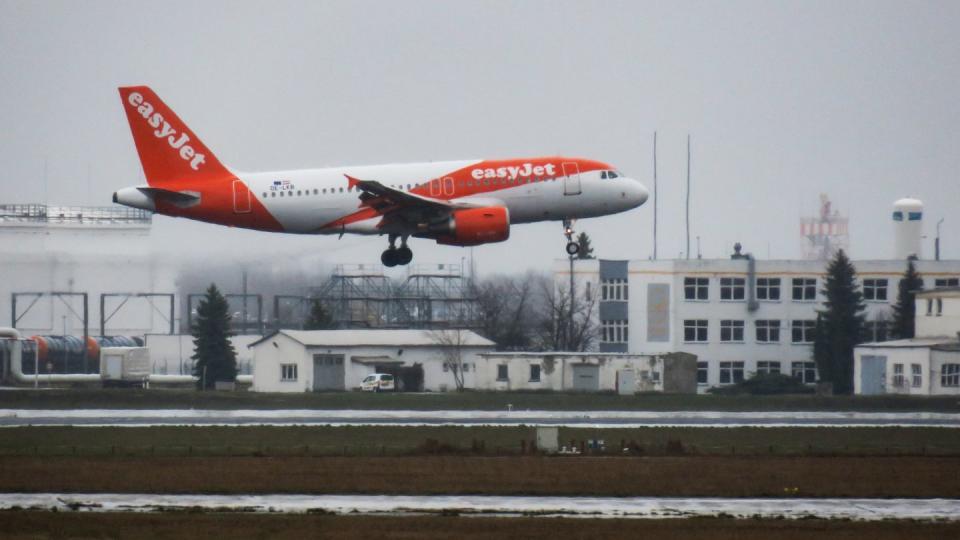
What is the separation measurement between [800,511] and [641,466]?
10925mm

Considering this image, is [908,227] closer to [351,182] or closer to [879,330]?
[879,330]

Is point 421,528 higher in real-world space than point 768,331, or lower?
lower

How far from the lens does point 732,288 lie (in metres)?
127

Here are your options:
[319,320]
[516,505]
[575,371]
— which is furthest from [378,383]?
[516,505]

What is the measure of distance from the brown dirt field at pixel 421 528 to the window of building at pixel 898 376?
55839 mm

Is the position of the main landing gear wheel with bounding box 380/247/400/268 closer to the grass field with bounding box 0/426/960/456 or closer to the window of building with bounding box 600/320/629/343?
the grass field with bounding box 0/426/960/456

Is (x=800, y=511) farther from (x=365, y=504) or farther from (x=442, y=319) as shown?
(x=442, y=319)

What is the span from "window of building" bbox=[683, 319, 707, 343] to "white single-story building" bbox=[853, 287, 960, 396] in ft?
67.6

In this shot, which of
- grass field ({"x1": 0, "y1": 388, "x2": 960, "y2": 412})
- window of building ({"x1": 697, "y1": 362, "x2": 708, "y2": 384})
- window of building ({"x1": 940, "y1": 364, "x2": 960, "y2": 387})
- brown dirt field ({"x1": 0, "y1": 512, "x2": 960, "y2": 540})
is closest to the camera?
brown dirt field ({"x1": 0, "y1": 512, "x2": 960, "y2": 540})

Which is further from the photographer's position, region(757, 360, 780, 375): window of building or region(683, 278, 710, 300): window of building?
region(683, 278, 710, 300): window of building

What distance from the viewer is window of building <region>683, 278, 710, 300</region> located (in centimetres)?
12744

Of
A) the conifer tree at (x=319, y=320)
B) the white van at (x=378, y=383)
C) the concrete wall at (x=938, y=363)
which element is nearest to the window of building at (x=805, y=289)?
the concrete wall at (x=938, y=363)

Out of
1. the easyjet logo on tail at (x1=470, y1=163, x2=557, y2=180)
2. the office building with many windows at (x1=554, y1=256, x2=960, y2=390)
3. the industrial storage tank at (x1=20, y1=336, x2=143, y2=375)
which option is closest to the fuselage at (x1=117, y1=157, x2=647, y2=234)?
the easyjet logo on tail at (x1=470, y1=163, x2=557, y2=180)

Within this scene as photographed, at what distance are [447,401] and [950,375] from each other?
3172 cm
